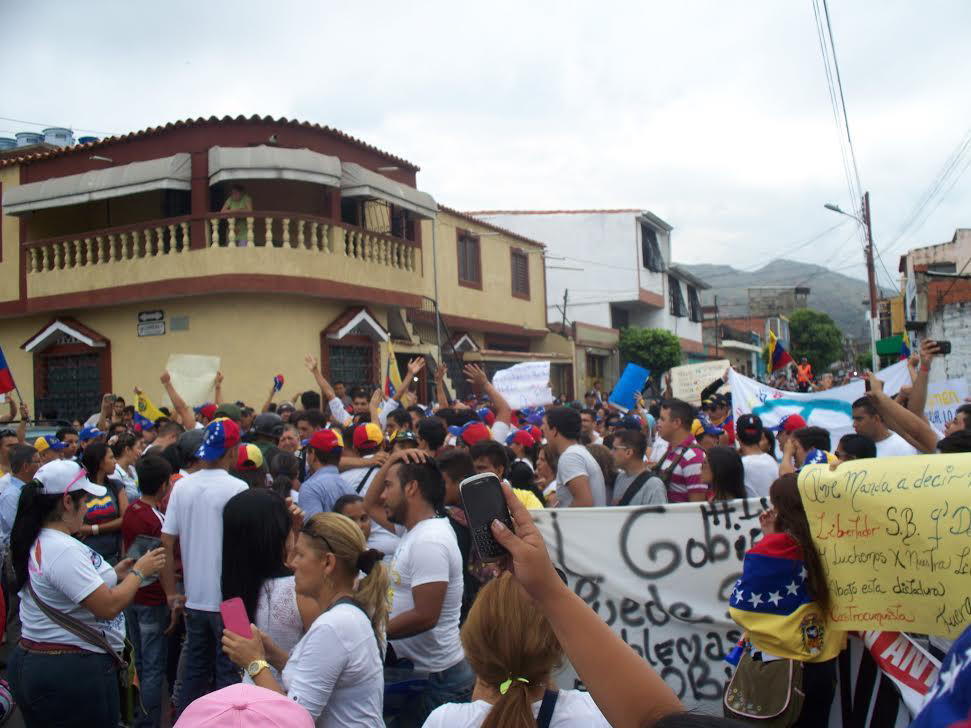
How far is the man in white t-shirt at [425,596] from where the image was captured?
3920mm

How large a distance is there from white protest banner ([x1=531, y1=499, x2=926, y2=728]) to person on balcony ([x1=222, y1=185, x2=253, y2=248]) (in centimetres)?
1288

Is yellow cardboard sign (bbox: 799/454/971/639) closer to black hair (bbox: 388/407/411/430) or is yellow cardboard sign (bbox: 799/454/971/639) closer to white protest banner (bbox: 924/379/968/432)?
black hair (bbox: 388/407/411/430)

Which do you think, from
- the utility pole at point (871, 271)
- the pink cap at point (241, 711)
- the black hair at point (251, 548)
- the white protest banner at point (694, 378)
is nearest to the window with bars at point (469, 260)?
the white protest banner at point (694, 378)

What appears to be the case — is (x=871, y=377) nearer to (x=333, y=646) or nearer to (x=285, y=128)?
(x=333, y=646)

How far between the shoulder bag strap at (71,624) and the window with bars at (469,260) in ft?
64.3

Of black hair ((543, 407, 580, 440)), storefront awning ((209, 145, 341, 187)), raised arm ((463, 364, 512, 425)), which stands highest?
storefront awning ((209, 145, 341, 187))

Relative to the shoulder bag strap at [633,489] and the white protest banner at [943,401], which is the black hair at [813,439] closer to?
the shoulder bag strap at [633,489]

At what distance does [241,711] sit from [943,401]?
8.84 meters

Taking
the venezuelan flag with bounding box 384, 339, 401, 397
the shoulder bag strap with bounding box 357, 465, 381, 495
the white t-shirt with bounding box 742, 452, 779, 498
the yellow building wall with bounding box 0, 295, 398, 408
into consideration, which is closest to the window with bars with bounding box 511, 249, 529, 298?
the yellow building wall with bounding box 0, 295, 398, 408

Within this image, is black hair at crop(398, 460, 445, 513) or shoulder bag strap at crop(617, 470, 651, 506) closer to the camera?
black hair at crop(398, 460, 445, 513)

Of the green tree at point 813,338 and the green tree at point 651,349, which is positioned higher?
the green tree at point 813,338

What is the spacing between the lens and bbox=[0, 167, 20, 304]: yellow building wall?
722 inches

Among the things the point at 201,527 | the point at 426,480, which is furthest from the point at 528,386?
the point at 426,480

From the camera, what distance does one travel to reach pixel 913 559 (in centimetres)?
289
